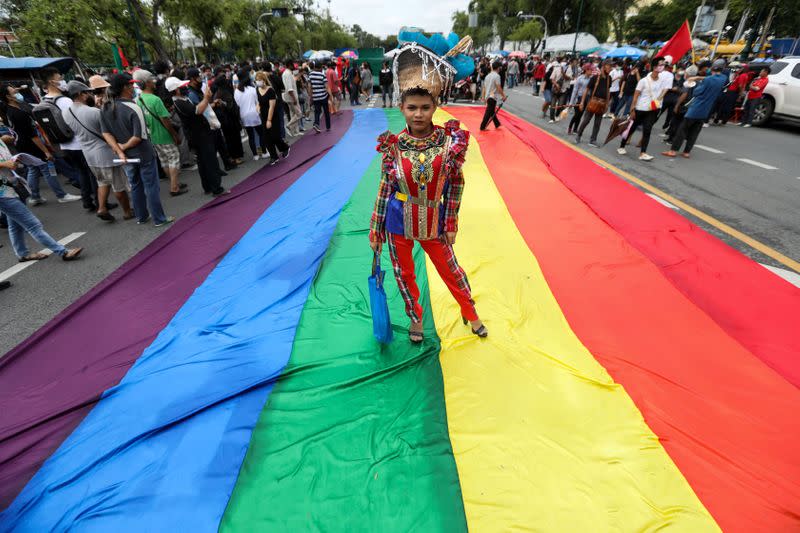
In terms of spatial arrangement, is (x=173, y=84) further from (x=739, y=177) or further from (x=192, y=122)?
(x=739, y=177)

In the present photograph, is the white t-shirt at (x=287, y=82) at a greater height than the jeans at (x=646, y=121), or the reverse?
the white t-shirt at (x=287, y=82)

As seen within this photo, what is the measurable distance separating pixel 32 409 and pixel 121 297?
1340mm

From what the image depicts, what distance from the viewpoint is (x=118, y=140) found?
464cm

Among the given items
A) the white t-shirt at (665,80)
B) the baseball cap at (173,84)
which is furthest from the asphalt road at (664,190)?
the baseball cap at (173,84)

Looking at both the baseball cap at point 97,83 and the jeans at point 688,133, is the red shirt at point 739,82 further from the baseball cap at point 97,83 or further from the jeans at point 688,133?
the baseball cap at point 97,83

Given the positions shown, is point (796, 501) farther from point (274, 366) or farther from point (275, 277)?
point (275, 277)

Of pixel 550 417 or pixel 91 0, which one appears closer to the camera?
pixel 550 417

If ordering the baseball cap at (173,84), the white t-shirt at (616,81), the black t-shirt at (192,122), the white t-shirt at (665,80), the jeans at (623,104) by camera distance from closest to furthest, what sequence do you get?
the baseball cap at (173,84) → the black t-shirt at (192,122) → the white t-shirt at (665,80) → the jeans at (623,104) → the white t-shirt at (616,81)

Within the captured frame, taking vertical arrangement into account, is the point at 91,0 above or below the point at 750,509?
above

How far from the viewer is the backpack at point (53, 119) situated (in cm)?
533

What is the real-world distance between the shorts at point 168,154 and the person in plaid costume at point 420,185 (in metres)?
5.40

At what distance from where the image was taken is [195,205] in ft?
19.6

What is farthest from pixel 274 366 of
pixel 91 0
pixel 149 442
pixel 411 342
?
pixel 91 0

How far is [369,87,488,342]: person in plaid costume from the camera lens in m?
2.11
